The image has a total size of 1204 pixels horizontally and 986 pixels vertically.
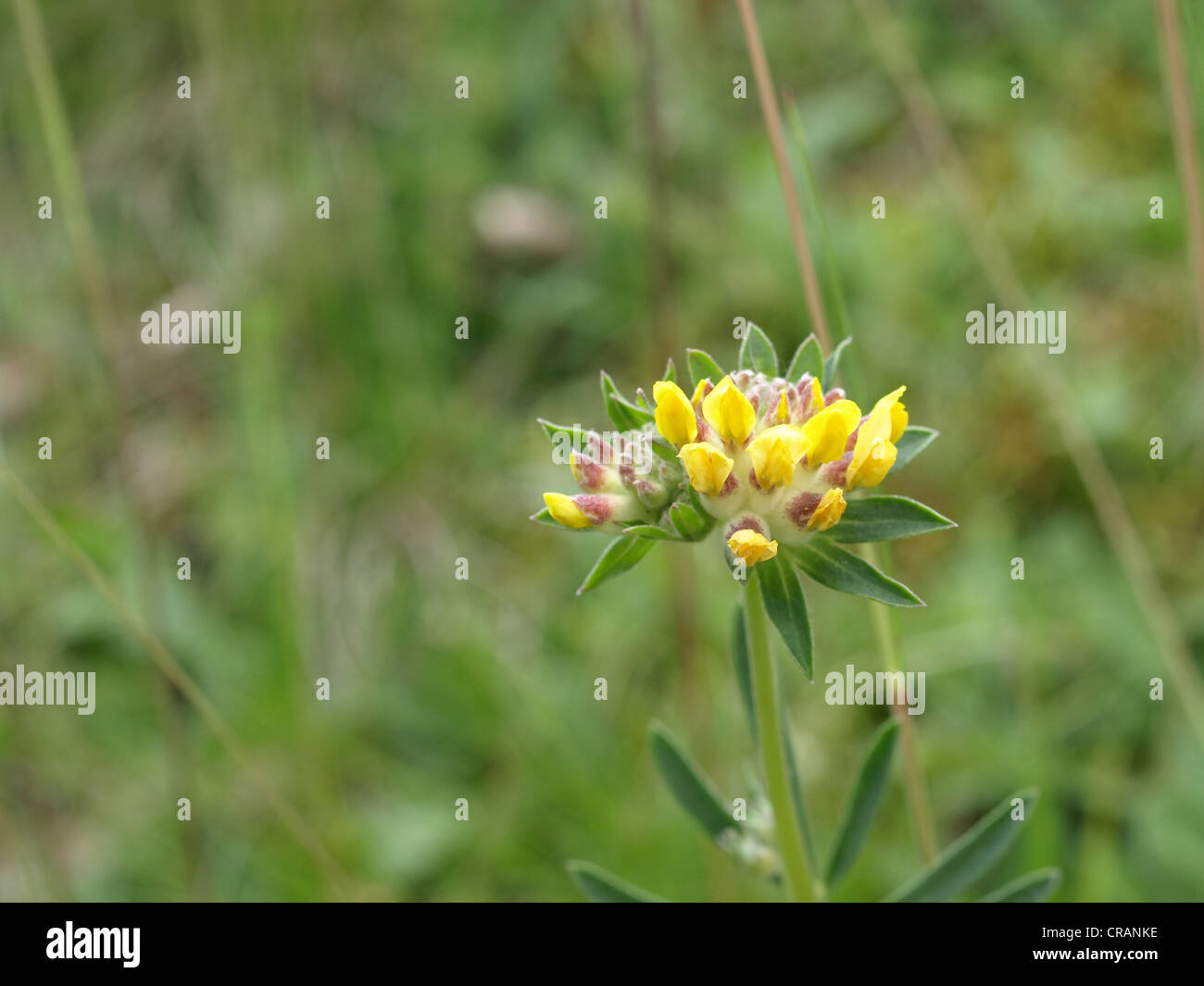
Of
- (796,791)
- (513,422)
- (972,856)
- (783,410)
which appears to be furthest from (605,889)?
(513,422)

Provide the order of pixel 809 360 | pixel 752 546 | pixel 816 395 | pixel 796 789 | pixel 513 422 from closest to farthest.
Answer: pixel 752 546 → pixel 816 395 → pixel 809 360 → pixel 796 789 → pixel 513 422

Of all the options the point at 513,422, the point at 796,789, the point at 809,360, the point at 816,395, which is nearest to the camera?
the point at 816,395

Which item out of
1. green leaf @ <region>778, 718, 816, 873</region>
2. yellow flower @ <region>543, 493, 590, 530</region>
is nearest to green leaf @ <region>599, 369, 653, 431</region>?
yellow flower @ <region>543, 493, 590, 530</region>

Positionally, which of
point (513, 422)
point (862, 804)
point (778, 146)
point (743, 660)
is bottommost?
point (862, 804)

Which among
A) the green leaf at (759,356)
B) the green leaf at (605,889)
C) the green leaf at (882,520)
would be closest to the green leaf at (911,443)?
the green leaf at (882,520)

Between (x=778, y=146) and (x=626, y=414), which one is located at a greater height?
(x=778, y=146)

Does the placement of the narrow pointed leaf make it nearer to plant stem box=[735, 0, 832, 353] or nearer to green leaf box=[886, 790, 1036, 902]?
green leaf box=[886, 790, 1036, 902]

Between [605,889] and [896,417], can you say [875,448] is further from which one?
[605,889]

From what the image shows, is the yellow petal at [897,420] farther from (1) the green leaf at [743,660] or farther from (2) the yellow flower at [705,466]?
(1) the green leaf at [743,660]
